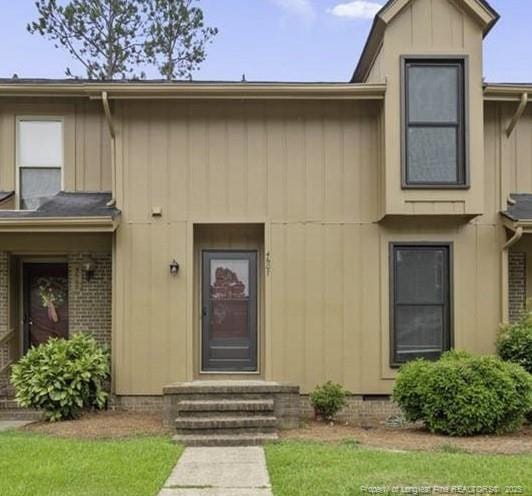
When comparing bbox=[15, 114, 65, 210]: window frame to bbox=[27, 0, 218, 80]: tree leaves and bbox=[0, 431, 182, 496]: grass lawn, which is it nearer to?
bbox=[0, 431, 182, 496]: grass lawn

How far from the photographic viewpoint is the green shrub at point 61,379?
375 inches

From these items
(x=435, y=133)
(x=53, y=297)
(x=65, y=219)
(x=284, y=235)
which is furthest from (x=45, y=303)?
(x=435, y=133)

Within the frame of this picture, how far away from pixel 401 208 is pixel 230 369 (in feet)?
11.7

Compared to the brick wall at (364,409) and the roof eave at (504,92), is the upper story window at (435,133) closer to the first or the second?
the roof eave at (504,92)

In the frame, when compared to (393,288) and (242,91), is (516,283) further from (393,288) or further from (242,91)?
(242,91)

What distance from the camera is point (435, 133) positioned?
9.95 meters

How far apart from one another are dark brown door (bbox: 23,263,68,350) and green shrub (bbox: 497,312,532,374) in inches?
277

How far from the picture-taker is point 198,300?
34.7 ft

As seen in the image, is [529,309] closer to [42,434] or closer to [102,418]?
[102,418]

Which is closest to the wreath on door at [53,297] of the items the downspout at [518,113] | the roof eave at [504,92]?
the roof eave at [504,92]

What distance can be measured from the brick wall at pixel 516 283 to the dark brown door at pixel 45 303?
7.37m

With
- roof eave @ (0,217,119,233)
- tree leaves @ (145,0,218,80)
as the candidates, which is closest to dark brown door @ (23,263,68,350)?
roof eave @ (0,217,119,233)

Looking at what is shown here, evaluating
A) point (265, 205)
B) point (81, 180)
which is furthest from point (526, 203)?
point (81, 180)

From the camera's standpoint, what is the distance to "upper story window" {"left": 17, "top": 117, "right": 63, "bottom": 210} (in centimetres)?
1130
